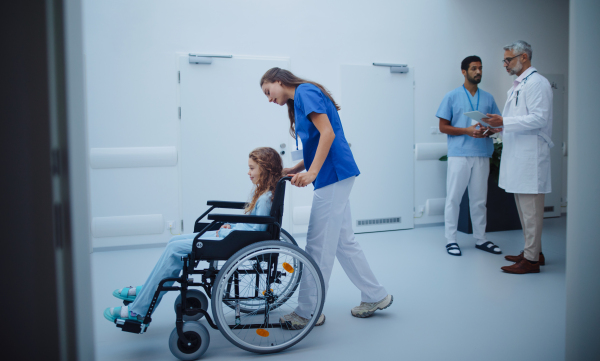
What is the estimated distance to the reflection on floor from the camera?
173 cm

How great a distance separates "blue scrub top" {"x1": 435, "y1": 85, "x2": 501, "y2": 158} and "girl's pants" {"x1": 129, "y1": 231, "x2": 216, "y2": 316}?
8.34 ft

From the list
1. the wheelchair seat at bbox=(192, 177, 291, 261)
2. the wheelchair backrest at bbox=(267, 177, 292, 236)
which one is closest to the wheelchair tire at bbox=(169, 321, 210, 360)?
the wheelchair seat at bbox=(192, 177, 291, 261)

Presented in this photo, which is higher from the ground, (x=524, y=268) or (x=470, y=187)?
(x=470, y=187)

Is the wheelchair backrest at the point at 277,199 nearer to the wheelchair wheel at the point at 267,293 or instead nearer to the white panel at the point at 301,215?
the wheelchair wheel at the point at 267,293

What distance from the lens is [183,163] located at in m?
3.71

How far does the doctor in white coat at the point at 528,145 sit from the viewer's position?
8.77 feet

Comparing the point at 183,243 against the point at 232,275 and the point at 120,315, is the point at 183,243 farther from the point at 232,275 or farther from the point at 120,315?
the point at 120,315

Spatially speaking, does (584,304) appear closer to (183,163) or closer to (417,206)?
(183,163)

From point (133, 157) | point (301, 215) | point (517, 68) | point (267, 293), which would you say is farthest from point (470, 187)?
point (133, 157)

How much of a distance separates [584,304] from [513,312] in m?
1.33

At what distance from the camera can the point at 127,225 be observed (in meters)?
3.61

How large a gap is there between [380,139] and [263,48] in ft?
5.05

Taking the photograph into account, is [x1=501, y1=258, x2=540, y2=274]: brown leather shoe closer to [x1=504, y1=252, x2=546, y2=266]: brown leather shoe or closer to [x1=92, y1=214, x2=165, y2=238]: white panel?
[x1=504, y1=252, x2=546, y2=266]: brown leather shoe

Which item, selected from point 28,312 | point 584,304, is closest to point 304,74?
point 584,304
